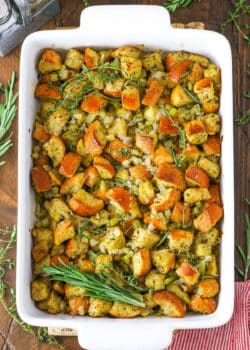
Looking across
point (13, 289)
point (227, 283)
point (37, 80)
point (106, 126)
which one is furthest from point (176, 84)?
point (13, 289)

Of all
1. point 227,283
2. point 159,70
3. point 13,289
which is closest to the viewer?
point 227,283

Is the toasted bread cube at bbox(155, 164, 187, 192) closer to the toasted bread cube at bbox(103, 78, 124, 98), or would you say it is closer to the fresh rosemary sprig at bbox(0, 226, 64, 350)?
the toasted bread cube at bbox(103, 78, 124, 98)

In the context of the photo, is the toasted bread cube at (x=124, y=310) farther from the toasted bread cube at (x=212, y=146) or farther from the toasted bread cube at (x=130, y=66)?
the toasted bread cube at (x=130, y=66)

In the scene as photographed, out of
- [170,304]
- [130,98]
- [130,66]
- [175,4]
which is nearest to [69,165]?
[130,98]

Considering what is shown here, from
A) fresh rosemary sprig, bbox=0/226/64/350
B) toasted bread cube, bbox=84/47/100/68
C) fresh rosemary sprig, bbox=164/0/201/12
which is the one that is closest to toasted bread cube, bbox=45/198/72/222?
fresh rosemary sprig, bbox=0/226/64/350

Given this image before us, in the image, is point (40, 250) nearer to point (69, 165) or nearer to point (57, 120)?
point (69, 165)

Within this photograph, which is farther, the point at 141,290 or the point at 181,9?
the point at 181,9

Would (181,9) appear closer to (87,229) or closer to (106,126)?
(106,126)
